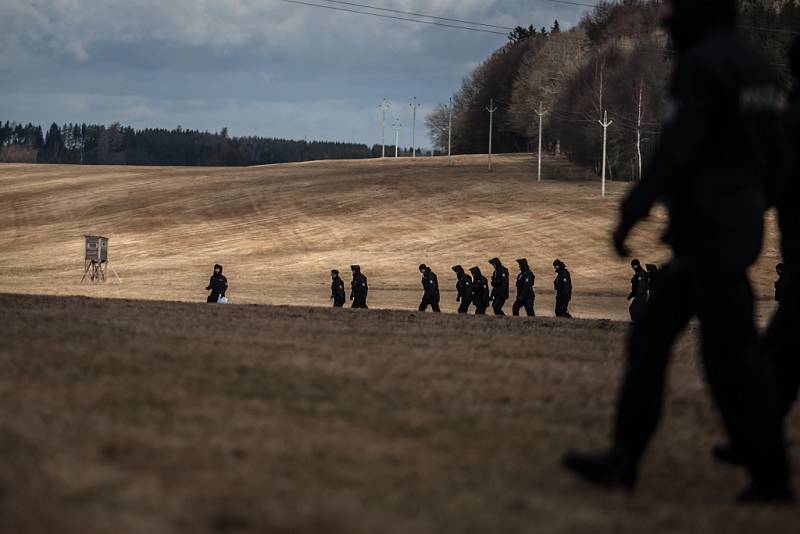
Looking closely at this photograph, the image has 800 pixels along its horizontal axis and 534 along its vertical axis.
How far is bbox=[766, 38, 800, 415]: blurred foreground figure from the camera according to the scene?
620 centimetres

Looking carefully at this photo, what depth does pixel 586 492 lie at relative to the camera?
4.75 meters

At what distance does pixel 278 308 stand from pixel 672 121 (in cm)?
1370

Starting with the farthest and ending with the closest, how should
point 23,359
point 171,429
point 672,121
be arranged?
point 23,359
point 171,429
point 672,121

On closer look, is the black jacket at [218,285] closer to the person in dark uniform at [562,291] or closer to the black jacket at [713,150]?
the person in dark uniform at [562,291]

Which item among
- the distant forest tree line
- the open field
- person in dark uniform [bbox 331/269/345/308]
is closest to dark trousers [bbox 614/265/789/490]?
person in dark uniform [bbox 331/269/345/308]

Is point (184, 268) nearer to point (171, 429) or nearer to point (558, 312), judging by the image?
point (558, 312)

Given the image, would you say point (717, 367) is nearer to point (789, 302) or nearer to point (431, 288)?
point (789, 302)

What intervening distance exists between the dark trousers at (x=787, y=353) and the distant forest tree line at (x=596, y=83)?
6995cm

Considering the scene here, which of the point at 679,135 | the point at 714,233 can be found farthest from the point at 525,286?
the point at 679,135

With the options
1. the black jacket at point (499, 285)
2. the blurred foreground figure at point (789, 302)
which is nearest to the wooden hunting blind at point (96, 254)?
the black jacket at point (499, 285)

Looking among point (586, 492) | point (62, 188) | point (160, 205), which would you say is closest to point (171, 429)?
point (586, 492)

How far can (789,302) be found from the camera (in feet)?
20.7

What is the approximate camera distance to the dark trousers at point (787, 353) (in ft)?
20.3

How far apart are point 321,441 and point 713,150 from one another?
7.11 ft
